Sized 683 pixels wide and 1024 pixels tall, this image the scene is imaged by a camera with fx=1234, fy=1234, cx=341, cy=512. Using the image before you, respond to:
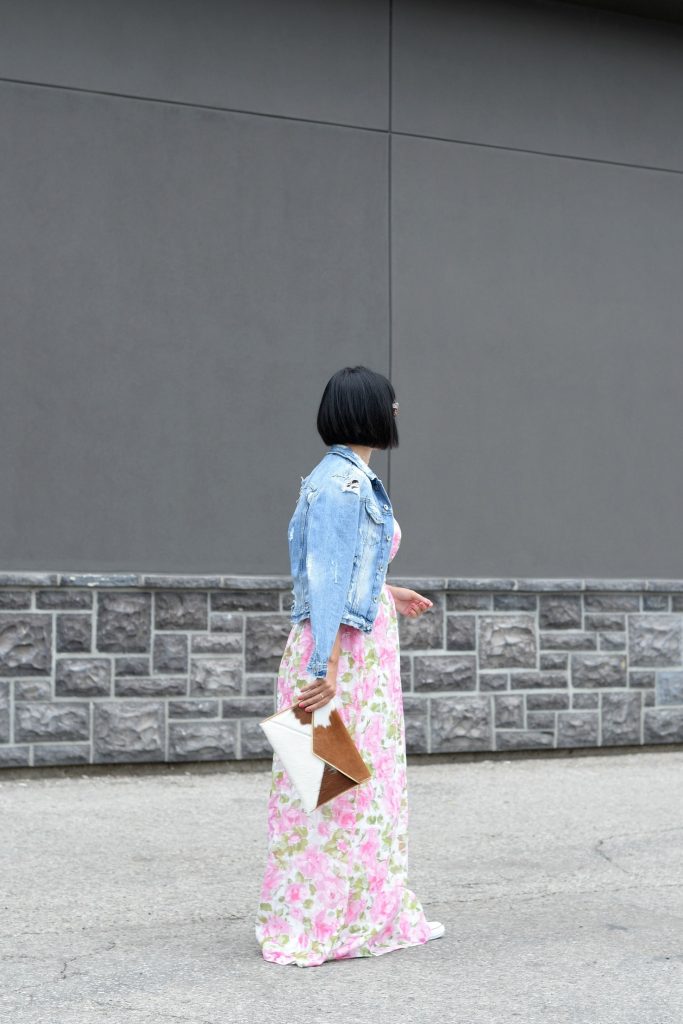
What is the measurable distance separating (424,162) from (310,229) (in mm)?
909

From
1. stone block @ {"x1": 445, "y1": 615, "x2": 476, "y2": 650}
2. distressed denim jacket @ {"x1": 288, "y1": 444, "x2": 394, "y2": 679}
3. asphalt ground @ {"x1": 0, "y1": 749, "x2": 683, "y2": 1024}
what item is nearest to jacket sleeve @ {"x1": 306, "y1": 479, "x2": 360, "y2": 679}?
distressed denim jacket @ {"x1": 288, "y1": 444, "x2": 394, "y2": 679}

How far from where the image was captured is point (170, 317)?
723 centimetres

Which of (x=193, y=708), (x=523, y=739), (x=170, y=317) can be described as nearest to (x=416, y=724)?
(x=523, y=739)

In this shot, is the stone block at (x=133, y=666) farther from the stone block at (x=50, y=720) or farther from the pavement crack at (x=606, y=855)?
the pavement crack at (x=606, y=855)

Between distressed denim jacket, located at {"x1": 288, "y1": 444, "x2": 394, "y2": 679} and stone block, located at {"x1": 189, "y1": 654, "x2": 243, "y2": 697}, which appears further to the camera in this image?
stone block, located at {"x1": 189, "y1": 654, "x2": 243, "y2": 697}

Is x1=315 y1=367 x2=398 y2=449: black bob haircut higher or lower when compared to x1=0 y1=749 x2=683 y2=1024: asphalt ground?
higher

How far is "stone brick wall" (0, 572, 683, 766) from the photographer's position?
6863 millimetres

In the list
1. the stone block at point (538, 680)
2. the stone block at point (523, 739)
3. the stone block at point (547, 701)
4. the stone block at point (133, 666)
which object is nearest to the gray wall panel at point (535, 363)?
the stone block at point (538, 680)

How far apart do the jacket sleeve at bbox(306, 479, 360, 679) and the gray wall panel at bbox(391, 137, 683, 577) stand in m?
3.79

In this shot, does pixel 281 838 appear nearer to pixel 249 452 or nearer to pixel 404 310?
pixel 249 452

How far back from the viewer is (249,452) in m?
7.36

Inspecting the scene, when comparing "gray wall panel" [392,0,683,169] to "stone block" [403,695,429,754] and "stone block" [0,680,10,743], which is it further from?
"stone block" [0,680,10,743]

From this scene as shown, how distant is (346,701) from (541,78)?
5634 millimetres

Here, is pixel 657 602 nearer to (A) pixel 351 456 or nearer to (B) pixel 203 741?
(B) pixel 203 741
